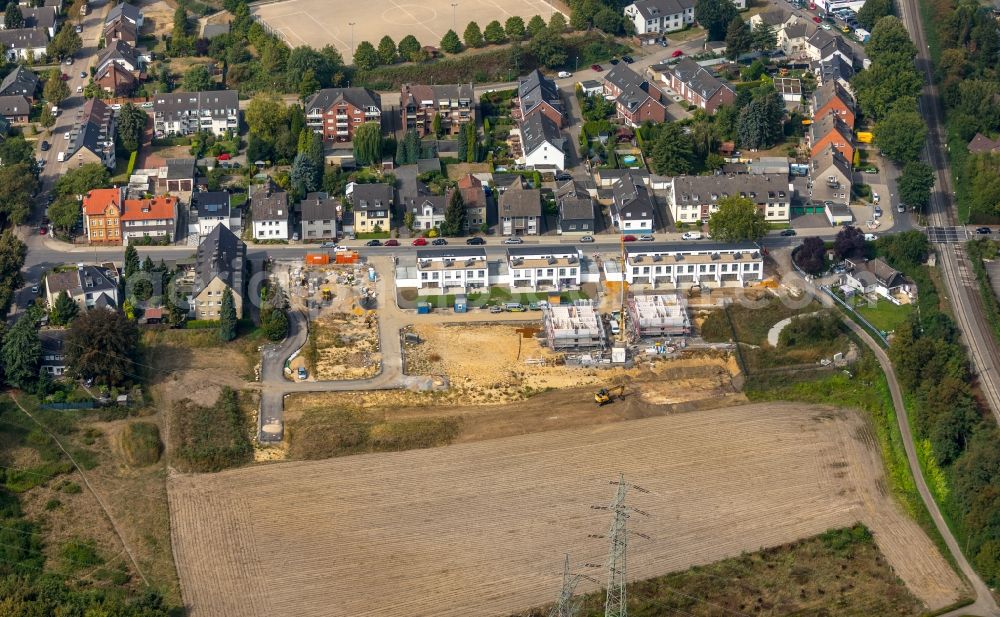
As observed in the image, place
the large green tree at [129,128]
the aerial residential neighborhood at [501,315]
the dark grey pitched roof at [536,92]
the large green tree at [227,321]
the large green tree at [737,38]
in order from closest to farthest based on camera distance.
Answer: the aerial residential neighborhood at [501,315], the large green tree at [227,321], the large green tree at [129,128], the dark grey pitched roof at [536,92], the large green tree at [737,38]

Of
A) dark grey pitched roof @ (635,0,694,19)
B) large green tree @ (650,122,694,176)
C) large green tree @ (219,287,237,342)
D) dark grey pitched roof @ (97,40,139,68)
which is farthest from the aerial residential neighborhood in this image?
dark grey pitched roof @ (635,0,694,19)

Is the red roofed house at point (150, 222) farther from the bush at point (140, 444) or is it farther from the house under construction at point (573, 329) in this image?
the house under construction at point (573, 329)

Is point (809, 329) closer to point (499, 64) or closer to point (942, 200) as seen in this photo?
point (942, 200)

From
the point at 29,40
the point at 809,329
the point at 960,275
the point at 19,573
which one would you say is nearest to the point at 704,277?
the point at 809,329

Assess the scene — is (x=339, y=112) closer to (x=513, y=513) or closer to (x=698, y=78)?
(x=698, y=78)

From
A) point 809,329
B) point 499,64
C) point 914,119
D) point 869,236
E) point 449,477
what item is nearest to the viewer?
point 449,477

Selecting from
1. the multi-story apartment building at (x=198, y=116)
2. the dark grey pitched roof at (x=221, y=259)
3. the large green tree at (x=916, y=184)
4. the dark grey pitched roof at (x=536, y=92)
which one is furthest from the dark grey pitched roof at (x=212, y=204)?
the large green tree at (x=916, y=184)
